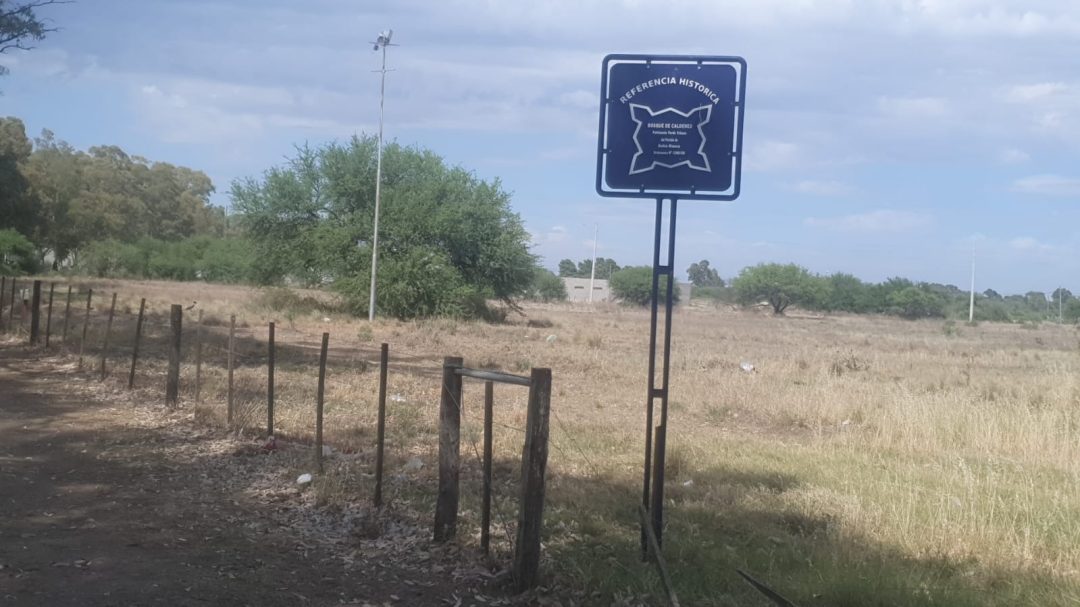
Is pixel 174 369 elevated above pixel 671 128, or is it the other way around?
pixel 671 128

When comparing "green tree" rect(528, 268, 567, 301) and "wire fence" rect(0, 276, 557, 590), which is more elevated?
"green tree" rect(528, 268, 567, 301)

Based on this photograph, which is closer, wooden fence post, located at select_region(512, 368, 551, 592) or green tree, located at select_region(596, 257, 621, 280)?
wooden fence post, located at select_region(512, 368, 551, 592)

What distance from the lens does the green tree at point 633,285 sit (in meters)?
99.8

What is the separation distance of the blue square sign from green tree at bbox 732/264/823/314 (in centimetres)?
9494

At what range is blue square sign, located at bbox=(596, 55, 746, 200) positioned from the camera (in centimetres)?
640

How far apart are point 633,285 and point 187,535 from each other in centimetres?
9622

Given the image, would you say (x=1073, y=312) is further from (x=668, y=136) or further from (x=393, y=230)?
(x=668, y=136)

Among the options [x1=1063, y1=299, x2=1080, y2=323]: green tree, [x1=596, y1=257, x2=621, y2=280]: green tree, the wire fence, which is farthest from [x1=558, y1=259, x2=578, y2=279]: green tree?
the wire fence

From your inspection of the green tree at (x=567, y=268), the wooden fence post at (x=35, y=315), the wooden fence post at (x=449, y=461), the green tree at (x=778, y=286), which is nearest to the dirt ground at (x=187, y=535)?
the wooden fence post at (x=449, y=461)

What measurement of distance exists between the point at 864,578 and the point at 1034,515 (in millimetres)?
2757

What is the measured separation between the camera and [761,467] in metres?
10.5

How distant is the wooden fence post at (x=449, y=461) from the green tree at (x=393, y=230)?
32335 millimetres

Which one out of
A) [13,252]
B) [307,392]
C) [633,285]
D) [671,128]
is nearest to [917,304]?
[633,285]

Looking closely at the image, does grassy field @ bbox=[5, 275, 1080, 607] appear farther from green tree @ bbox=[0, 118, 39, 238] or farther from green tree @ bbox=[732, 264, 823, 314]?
green tree @ bbox=[732, 264, 823, 314]
